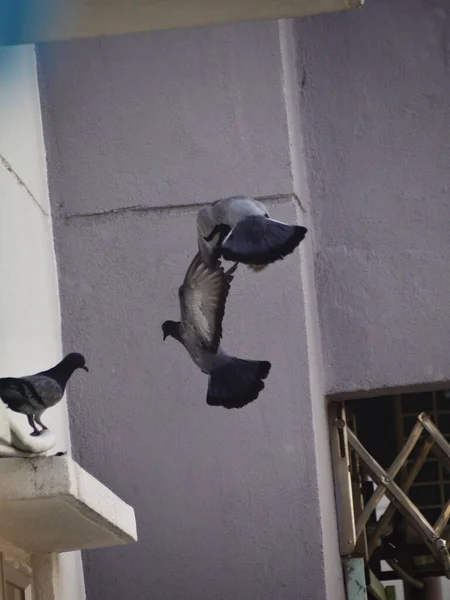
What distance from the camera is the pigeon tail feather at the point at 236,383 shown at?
3.63 metres

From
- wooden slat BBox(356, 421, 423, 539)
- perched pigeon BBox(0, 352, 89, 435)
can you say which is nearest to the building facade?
wooden slat BBox(356, 421, 423, 539)

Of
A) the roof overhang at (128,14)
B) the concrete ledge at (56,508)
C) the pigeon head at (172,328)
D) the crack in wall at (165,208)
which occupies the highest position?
the roof overhang at (128,14)

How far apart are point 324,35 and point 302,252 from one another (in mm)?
1083

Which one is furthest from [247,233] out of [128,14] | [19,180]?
[19,180]

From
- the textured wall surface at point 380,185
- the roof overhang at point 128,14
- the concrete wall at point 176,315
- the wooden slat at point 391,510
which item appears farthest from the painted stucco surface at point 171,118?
the roof overhang at point 128,14

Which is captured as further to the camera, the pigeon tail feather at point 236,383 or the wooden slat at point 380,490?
the wooden slat at point 380,490

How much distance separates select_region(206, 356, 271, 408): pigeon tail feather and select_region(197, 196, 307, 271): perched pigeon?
0.28 metres

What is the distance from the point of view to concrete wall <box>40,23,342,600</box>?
17.5ft

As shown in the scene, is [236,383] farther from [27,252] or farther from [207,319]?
[27,252]

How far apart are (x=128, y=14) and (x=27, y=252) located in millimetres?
1861

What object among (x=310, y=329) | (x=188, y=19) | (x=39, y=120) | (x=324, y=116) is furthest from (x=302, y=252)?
(x=188, y=19)

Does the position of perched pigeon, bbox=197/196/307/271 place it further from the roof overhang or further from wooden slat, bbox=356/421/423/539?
wooden slat, bbox=356/421/423/539

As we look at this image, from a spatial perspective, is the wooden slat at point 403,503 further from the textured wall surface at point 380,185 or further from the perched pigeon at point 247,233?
the perched pigeon at point 247,233

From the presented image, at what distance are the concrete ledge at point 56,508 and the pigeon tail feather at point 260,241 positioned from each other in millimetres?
723
